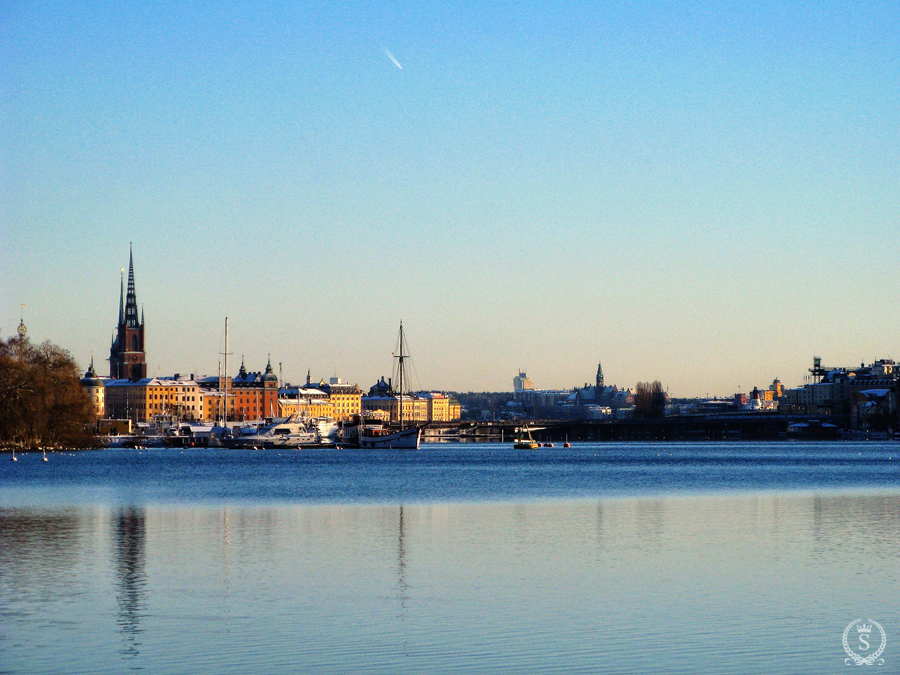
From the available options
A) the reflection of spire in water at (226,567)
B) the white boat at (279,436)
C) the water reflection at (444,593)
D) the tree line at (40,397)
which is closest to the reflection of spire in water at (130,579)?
the water reflection at (444,593)

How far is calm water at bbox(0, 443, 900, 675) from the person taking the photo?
15672mm

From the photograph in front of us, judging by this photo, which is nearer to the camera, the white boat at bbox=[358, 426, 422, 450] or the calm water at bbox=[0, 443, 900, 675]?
the calm water at bbox=[0, 443, 900, 675]

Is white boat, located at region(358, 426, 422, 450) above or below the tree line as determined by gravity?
below

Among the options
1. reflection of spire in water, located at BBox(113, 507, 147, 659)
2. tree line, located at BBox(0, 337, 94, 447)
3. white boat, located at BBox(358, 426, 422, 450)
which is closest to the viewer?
reflection of spire in water, located at BBox(113, 507, 147, 659)

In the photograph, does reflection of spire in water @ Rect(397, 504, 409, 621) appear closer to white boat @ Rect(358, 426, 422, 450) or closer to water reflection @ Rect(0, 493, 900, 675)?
water reflection @ Rect(0, 493, 900, 675)

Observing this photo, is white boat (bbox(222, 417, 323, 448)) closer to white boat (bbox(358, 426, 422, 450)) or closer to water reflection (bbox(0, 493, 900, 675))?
white boat (bbox(358, 426, 422, 450))

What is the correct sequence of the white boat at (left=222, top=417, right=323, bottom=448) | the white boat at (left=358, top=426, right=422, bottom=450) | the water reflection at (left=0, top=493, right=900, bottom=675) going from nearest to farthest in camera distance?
1. the water reflection at (left=0, top=493, right=900, bottom=675)
2. the white boat at (left=358, top=426, right=422, bottom=450)
3. the white boat at (left=222, top=417, right=323, bottom=448)

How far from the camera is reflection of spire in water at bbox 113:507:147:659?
56.3 feet

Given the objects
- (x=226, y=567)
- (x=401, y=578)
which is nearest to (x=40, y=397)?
(x=226, y=567)

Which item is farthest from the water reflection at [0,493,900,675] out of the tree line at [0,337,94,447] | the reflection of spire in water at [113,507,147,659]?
the tree line at [0,337,94,447]

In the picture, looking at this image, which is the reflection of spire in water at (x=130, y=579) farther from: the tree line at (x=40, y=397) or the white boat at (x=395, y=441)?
the white boat at (x=395, y=441)

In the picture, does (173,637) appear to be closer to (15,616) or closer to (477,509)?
(15,616)

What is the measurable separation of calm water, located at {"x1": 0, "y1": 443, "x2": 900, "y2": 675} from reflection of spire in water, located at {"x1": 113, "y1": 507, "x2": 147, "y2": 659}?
0.07 meters

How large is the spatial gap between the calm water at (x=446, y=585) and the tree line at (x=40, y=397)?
173 ft
